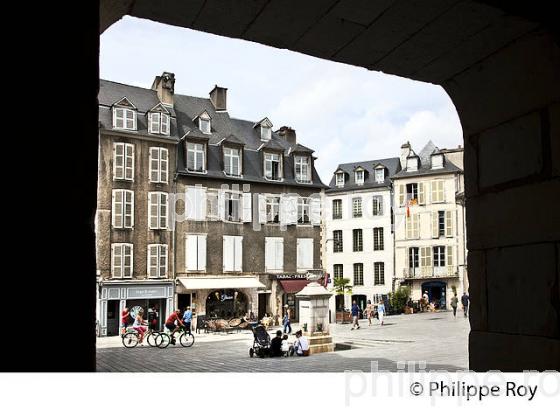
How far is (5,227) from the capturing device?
827mm

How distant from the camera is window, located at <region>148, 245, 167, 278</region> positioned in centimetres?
1817

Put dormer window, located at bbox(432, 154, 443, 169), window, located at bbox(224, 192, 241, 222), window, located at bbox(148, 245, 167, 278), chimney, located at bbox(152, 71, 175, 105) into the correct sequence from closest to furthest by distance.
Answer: window, located at bbox(148, 245, 167, 278), chimney, located at bbox(152, 71, 175, 105), window, located at bbox(224, 192, 241, 222), dormer window, located at bbox(432, 154, 443, 169)

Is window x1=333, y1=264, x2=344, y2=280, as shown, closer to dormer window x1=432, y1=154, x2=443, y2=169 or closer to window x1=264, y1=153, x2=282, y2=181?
dormer window x1=432, y1=154, x2=443, y2=169

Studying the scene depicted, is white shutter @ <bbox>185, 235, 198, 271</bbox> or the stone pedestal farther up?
white shutter @ <bbox>185, 235, 198, 271</bbox>

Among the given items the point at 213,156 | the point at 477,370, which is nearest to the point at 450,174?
the point at 213,156

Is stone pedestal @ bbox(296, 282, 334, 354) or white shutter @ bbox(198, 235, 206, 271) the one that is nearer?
stone pedestal @ bbox(296, 282, 334, 354)

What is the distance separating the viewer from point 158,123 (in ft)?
61.5

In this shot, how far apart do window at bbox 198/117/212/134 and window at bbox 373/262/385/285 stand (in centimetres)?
1177

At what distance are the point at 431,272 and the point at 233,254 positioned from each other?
11.0m

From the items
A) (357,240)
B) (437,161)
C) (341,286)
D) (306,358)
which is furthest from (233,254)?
(437,161)

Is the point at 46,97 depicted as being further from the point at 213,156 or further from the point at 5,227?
the point at 213,156

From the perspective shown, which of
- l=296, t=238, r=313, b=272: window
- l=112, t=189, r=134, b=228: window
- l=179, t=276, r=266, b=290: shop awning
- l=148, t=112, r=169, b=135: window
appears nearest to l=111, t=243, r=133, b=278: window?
l=112, t=189, r=134, b=228: window

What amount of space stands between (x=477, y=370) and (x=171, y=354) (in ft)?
34.3
